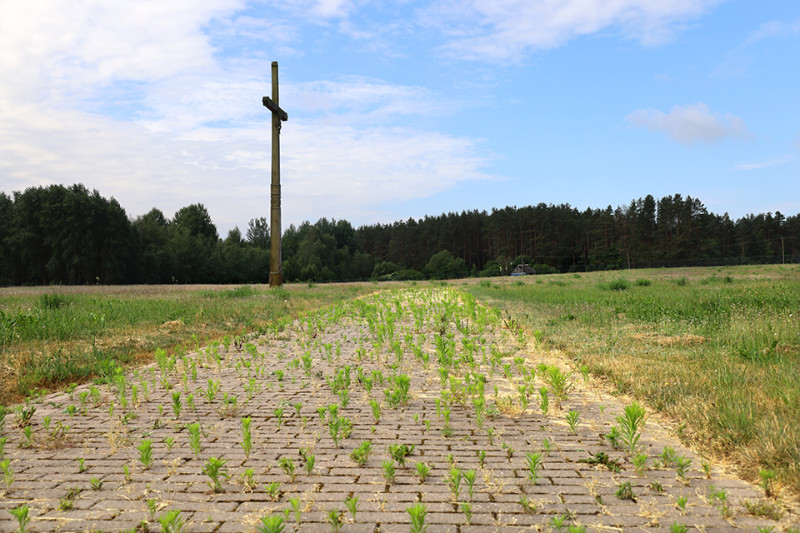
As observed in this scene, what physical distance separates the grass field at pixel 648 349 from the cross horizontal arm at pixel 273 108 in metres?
11.3

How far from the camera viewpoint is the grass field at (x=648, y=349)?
3965 millimetres

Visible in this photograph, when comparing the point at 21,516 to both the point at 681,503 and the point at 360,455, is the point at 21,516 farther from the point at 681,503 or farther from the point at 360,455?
the point at 681,503

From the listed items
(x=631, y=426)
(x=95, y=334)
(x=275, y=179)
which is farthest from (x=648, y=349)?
(x=275, y=179)

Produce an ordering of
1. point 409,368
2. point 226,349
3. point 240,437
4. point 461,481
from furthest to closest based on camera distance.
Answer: point 226,349 < point 409,368 < point 240,437 < point 461,481

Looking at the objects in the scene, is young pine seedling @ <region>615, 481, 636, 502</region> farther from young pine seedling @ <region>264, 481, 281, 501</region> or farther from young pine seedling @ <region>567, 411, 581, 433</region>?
young pine seedling @ <region>264, 481, 281, 501</region>

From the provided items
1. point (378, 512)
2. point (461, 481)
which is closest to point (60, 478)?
point (378, 512)

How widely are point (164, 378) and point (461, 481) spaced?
4580 mm

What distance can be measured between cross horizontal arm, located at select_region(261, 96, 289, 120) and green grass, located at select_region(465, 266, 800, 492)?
15.8m

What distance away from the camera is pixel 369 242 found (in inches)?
4811

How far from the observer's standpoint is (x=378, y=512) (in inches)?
116

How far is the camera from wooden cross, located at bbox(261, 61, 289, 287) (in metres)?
22.7

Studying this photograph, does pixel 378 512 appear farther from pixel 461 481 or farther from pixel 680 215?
pixel 680 215

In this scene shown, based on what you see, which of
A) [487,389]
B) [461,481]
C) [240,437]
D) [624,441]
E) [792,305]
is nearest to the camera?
[461,481]

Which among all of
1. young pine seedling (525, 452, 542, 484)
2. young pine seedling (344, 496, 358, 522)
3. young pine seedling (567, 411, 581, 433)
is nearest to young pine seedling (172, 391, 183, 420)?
young pine seedling (344, 496, 358, 522)
